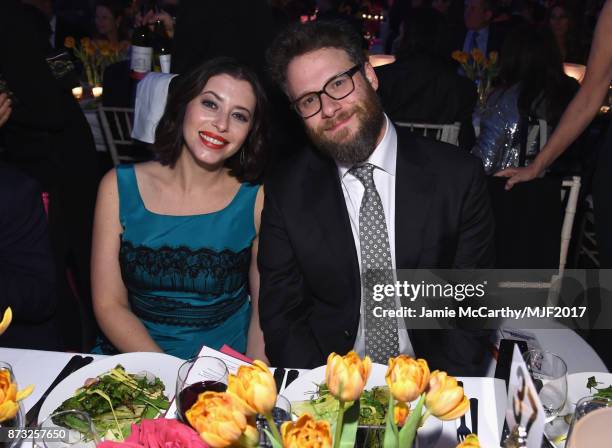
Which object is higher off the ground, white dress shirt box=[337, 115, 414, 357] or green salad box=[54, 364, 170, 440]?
white dress shirt box=[337, 115, 414, 357]

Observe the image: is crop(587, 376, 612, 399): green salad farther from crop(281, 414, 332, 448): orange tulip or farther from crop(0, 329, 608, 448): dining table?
crop(281, 414, 332, 448): orange tulip

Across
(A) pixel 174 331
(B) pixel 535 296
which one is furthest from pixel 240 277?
(B) pixel 535 296

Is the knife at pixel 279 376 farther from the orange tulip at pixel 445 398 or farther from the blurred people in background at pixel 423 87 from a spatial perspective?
the blurred people in background at pixel 423 87

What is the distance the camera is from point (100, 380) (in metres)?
1.42

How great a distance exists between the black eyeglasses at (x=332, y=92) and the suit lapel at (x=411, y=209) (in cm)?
29

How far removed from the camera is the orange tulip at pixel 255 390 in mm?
795

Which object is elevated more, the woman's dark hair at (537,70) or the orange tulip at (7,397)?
the woman's dark hair at (537,70)

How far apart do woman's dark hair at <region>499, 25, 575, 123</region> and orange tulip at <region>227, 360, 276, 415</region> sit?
9.75 feet

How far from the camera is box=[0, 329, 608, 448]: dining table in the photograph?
1.36 meters

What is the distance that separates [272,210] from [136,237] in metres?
0.50

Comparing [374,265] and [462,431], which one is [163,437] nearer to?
[462,431]

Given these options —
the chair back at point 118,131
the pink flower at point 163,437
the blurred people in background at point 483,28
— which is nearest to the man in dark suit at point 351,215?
the pink flower at point 163,437

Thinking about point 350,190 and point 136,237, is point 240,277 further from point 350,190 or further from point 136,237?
point 350,190

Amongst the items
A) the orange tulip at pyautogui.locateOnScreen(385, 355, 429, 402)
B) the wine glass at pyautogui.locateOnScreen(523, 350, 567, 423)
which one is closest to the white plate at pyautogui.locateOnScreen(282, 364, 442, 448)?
the wine glass at pyautogui.locateOnScreen(523, 350, 567, 423)
